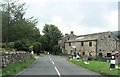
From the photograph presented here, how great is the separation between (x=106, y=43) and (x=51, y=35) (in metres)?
41.6

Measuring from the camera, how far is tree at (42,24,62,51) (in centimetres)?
8354

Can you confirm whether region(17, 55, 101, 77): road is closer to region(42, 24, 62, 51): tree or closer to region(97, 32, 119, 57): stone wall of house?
region(97, 32, 119, 57): stone wall of house

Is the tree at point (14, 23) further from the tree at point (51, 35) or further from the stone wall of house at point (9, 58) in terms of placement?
the tree at point (51, 35)

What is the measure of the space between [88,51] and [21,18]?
31.4 meters

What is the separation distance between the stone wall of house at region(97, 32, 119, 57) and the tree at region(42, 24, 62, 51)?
37886 millimetres

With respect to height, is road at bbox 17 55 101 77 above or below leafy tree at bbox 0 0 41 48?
below

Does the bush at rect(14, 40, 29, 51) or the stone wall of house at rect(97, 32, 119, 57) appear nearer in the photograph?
the bush at rect(14, 40, 29, 51)

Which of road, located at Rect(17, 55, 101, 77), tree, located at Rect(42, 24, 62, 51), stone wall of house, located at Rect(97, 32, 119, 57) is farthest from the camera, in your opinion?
tree, located at Rect(42, 24, 62, 51)

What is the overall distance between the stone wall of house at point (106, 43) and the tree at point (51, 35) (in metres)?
37.9

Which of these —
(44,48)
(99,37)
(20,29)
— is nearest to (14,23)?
(20,29)

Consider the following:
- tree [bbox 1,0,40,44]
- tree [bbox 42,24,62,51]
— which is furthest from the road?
tree [bbox 42,24,62,51]

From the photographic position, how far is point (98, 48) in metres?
47.5

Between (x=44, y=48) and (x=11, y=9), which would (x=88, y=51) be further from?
(x=44, y=48)

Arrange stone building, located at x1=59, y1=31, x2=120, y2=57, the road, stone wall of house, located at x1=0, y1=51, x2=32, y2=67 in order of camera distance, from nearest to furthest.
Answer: the road, stone wall of house, located at x1=0, y1=51, x2=32, y2=67, stone building, located at x1=59, y1=31, x2=120, y2=57
